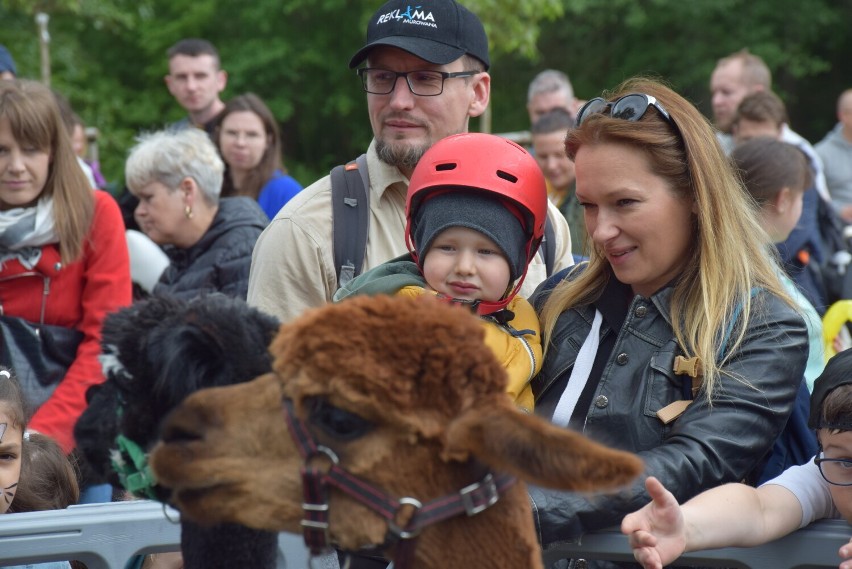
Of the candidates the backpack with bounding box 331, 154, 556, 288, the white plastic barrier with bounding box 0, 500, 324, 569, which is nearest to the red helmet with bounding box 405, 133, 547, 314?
the backpack with bounding box 331, 154, 556, 288

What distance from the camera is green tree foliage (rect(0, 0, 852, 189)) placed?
1833 centimetres

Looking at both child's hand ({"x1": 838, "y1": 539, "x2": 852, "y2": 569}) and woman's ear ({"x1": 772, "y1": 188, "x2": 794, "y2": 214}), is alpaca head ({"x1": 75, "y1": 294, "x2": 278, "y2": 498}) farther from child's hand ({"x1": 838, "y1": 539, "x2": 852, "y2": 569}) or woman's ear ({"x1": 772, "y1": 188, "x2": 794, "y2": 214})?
woman's ear ({"x1": 772, "y1": 188, "x2": 794, "y2": 214})

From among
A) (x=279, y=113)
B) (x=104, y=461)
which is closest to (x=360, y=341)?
(x=104, y=461)

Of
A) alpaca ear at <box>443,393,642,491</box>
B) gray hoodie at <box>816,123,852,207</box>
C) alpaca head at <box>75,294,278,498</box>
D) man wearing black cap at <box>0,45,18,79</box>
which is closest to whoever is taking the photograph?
alpaca ear at <box>443,393,642,491</box>

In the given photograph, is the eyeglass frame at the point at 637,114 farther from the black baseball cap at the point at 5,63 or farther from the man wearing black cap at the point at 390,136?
the black baseball cap at the point at 5,63

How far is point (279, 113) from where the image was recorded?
18969mm

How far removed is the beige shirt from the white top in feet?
4.10

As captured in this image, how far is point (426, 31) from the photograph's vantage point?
3.86 meters

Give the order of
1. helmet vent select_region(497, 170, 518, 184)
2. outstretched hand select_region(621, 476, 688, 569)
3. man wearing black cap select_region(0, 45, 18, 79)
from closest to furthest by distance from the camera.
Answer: outstretched hand select_region(621, 476, 688, 569), helmet vent select_region(497, 170, 518, 184), man wearing black cap select_region(0, 45, 18, 79)

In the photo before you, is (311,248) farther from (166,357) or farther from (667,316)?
(166,357)

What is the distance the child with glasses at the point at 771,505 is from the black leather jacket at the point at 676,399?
9 centimetres

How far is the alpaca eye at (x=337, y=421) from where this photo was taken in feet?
6.40

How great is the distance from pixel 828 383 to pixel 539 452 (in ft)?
5.11

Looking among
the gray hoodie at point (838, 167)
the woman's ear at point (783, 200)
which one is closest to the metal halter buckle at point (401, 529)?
the woman's ear at point (783, 200)
